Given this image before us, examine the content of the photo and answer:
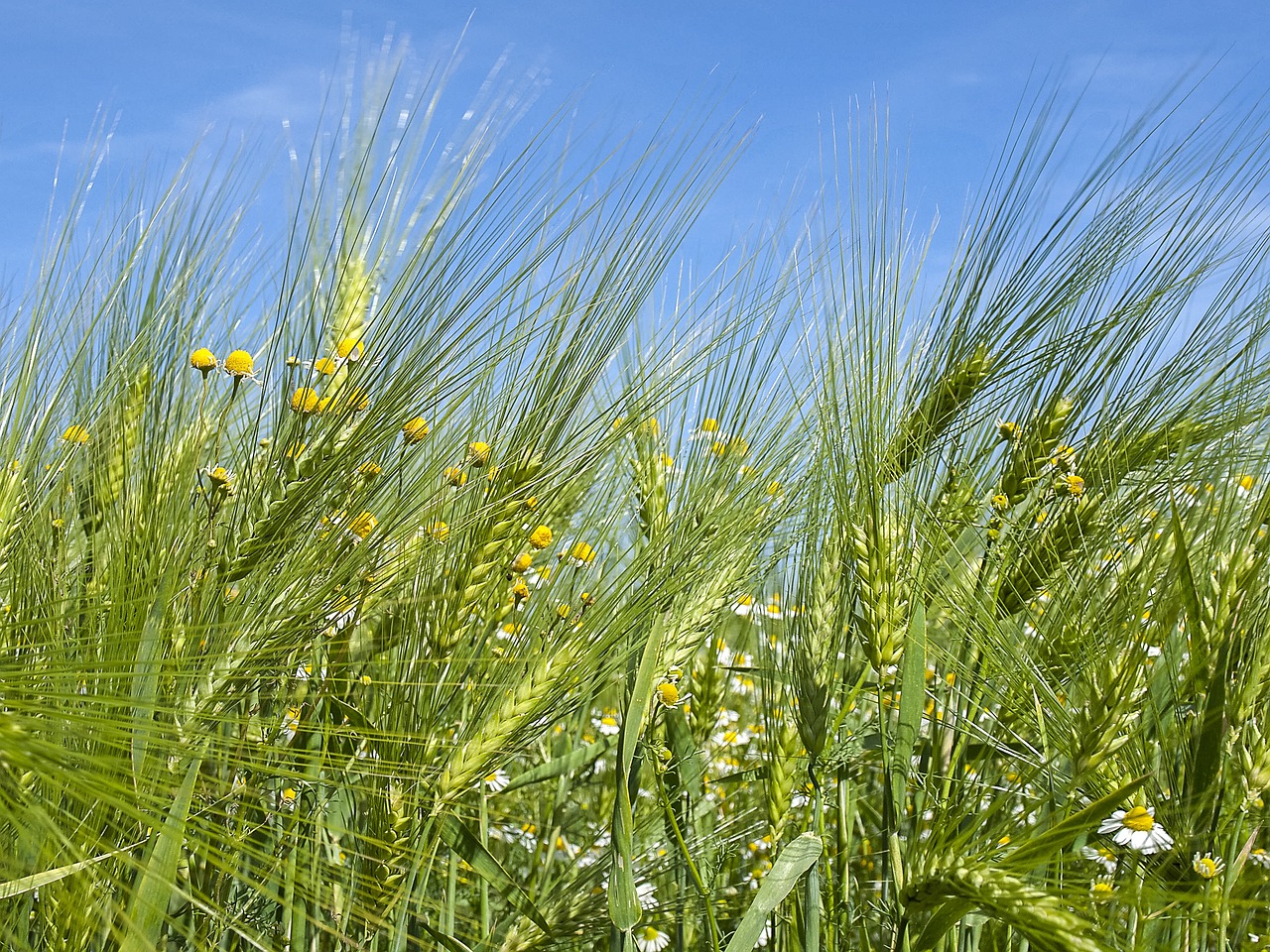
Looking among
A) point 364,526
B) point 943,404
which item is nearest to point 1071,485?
point 943,404

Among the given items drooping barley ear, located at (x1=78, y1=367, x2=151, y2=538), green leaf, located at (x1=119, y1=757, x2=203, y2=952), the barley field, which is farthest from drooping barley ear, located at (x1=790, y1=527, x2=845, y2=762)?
drooping barley ear, located at (x1=78, y1=367, x2=151, y2=538)

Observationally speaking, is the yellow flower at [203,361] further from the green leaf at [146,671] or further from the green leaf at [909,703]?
the green leaf at [909,703]

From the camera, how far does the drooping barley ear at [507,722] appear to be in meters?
1.06

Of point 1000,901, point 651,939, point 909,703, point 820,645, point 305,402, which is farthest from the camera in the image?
point 651,939

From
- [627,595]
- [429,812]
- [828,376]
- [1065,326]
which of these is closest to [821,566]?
[828,376]

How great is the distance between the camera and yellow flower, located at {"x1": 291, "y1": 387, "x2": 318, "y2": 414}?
1.01 meters

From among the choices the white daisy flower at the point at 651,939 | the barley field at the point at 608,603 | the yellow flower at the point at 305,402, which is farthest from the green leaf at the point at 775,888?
the white daisy flower at the point at 651,939

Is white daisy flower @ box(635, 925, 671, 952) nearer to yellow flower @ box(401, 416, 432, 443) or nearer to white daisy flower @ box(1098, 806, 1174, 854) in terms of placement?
white daisy flower @ box(1098, 806, 1174, 854)

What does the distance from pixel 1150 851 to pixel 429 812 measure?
0.79 meters

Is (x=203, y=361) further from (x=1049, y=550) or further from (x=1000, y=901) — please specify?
(x=1049, y=550)

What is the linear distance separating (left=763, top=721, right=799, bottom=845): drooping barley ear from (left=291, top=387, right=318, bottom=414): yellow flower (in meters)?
0.71

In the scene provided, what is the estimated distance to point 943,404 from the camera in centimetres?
147

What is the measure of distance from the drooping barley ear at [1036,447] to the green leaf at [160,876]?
42.9 inches

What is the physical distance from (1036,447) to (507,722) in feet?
2.73
